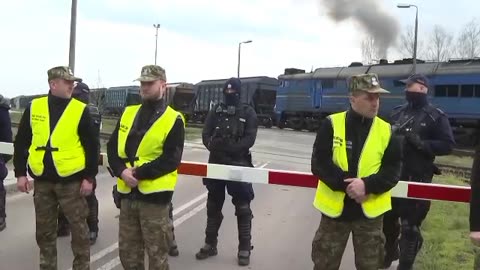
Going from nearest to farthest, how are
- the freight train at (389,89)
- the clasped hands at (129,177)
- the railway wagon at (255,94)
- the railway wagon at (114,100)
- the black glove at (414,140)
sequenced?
the clasped hands at (129,177), the black glove at (414,140), the freight train at (389,89), the railway wagon at (255,94), the railway wagon at (114,100)

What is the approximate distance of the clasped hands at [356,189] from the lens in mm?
3713

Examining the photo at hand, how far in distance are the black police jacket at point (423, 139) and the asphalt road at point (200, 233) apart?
1402mm

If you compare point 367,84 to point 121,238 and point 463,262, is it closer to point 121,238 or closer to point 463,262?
point 121,238

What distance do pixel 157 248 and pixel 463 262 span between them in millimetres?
3549

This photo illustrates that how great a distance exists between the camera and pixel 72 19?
16.0 metres

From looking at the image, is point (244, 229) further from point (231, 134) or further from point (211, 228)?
A: point (231, 134)

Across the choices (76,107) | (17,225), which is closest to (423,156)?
(76,107)

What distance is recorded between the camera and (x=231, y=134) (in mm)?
5855

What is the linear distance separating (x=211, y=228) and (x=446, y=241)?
3.04 m

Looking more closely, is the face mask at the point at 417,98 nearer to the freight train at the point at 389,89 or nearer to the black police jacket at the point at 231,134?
the black police jacket at the point at 231,134

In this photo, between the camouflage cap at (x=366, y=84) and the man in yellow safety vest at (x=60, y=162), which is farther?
the man in yellow safety vest at (x=60, y=162)

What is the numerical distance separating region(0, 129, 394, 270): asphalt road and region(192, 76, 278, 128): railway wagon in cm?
2742

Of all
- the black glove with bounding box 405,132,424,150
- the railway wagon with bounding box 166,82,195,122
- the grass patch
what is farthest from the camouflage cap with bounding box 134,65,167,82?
the railway wagon with bounding box 166,82,195,122

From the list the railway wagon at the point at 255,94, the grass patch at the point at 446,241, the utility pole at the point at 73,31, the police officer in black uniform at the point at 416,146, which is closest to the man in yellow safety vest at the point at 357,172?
the police officer in black uniform at the point at 416,146
